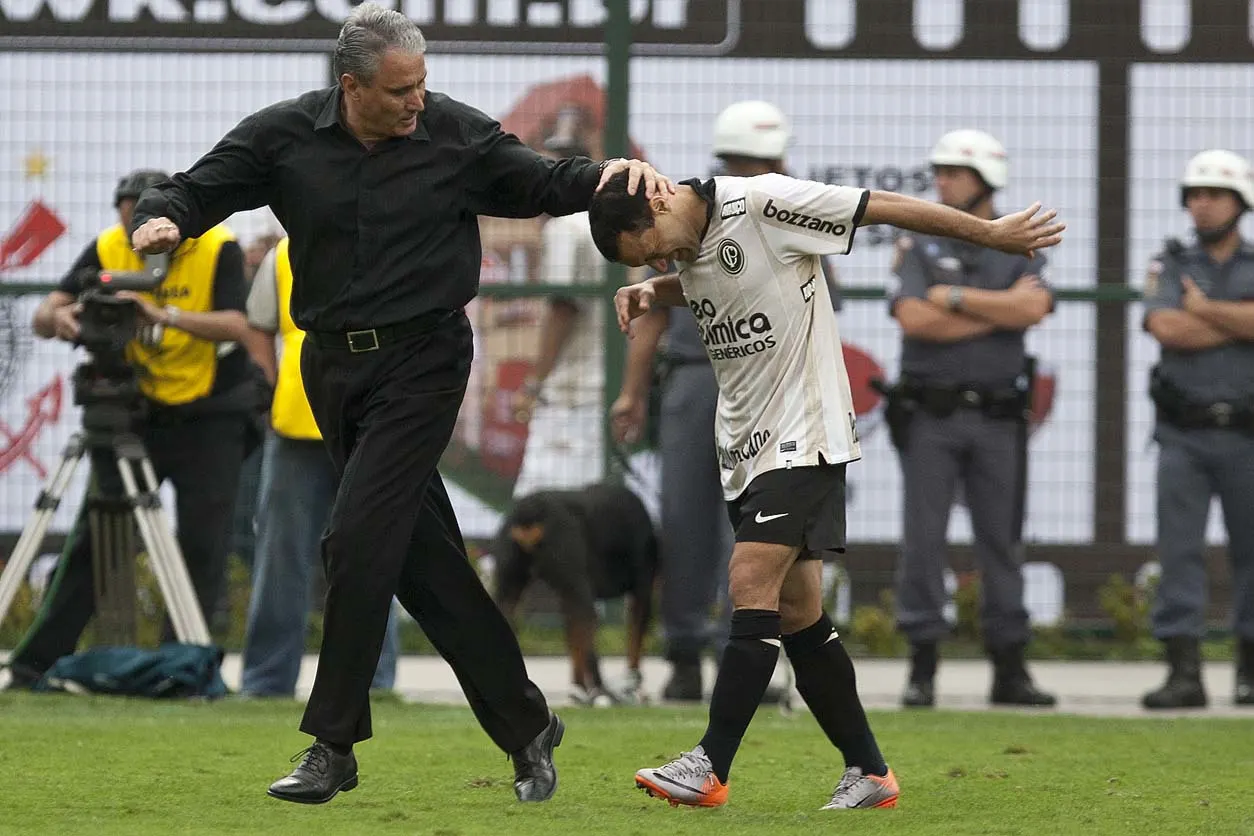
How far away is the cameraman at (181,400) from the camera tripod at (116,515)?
8cm

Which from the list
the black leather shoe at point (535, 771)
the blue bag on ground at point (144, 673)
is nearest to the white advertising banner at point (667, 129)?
the blue bag on ground at point (144, 673)

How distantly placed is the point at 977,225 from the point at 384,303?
4.92 ft

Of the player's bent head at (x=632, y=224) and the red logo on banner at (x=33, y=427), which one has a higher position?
the player's bent head at (x=632, y=224)

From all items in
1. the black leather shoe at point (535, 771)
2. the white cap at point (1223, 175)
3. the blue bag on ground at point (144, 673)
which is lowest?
the blue bag on ground at point (144, 673)

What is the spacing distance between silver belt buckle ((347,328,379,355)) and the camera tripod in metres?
3.22

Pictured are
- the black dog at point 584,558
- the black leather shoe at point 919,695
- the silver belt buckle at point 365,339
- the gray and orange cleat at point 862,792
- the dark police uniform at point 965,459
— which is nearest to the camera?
the silver belt buckle at point 365,339

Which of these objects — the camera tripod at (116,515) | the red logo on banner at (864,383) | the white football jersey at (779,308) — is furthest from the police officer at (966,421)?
the white football jersey at (779,308)

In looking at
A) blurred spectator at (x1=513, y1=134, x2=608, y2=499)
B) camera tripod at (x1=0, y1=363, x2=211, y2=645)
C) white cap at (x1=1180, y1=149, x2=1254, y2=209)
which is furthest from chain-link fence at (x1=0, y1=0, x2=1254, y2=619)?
camera tripod at (x1=0, y1=363, x2=211, y2=645)

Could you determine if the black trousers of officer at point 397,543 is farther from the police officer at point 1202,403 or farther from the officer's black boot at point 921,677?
the police officer at point 1202,403

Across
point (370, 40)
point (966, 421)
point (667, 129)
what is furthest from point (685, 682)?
point (370, 40)

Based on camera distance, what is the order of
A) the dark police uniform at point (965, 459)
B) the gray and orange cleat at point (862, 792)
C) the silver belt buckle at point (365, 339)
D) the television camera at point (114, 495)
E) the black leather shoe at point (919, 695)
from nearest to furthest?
1. the silver belt buckle at point (365, 339)
2. the gray and orange cleat at point (862, 792)
3. the television camera at point (114, 495)
4. the black leather shoe at point (919, 695)
5. the dark police uniform at point (965, 459)

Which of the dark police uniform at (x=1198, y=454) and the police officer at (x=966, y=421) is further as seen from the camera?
the dark police uniform at (x=1198, y=454)

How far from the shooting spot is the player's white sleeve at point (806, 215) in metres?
5.71

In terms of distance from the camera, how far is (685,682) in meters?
9.44
